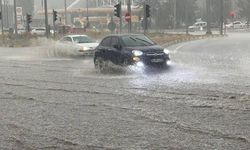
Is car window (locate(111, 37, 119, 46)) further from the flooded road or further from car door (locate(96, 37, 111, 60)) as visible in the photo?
the flooded road

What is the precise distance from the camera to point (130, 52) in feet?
69.2

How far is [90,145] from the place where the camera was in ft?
27.6

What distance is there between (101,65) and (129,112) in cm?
1155

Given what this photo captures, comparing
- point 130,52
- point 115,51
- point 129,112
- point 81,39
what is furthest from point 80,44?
point 129,112

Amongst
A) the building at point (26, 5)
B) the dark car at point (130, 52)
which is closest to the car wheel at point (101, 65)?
the dark car at point (130, 52)

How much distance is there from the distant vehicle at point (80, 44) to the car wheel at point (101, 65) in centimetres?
876

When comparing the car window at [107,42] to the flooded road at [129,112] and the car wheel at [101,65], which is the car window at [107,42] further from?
the flooded road at [129,112]

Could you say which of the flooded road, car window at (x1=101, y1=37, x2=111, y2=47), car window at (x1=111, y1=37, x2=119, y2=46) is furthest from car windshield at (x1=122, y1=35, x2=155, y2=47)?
the flooded road

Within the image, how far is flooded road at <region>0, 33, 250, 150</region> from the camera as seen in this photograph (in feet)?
28.4

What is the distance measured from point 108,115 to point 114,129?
1567 mm

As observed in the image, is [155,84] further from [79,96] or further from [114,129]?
[114,129]

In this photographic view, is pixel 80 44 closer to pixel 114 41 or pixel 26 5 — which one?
pixel 114 41

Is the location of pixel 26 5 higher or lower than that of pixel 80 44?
higher

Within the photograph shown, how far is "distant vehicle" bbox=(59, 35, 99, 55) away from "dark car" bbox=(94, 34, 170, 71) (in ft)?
29.9
